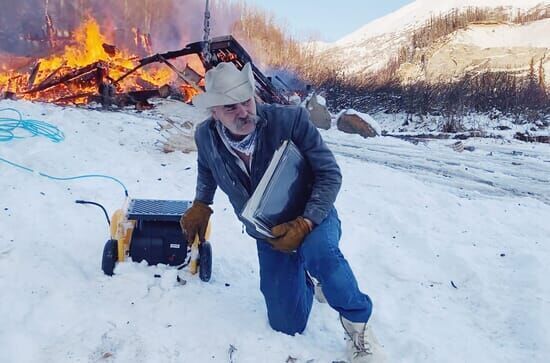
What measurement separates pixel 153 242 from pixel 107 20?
1714cm

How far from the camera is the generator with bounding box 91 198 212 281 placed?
3.18m

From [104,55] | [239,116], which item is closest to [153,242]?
[239,116]

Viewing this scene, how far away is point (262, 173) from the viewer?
2.54 metres

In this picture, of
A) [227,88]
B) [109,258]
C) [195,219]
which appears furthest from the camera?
[109,258]

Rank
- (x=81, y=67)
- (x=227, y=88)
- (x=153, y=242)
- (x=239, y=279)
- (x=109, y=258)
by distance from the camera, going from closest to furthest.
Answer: (x=227, y=88) < (x=109, y=258) < (x=153, y=242) < (x=239, y=279) < (x=81, y=67)

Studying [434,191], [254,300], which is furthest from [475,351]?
[434,191]

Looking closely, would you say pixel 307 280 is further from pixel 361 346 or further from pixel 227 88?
pixel 227 88

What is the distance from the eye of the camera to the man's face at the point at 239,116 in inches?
95.9

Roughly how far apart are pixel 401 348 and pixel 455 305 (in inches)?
29.0

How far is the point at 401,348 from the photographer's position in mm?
2678

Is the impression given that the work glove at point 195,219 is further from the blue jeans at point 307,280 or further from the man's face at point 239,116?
the man's face at point 239,116

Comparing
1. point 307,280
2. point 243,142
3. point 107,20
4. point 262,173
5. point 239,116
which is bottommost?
point 307,280

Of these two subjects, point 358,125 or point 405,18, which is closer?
point 358,125

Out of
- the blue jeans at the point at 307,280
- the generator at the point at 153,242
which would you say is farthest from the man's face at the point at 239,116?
the generator at the point at 153,242
